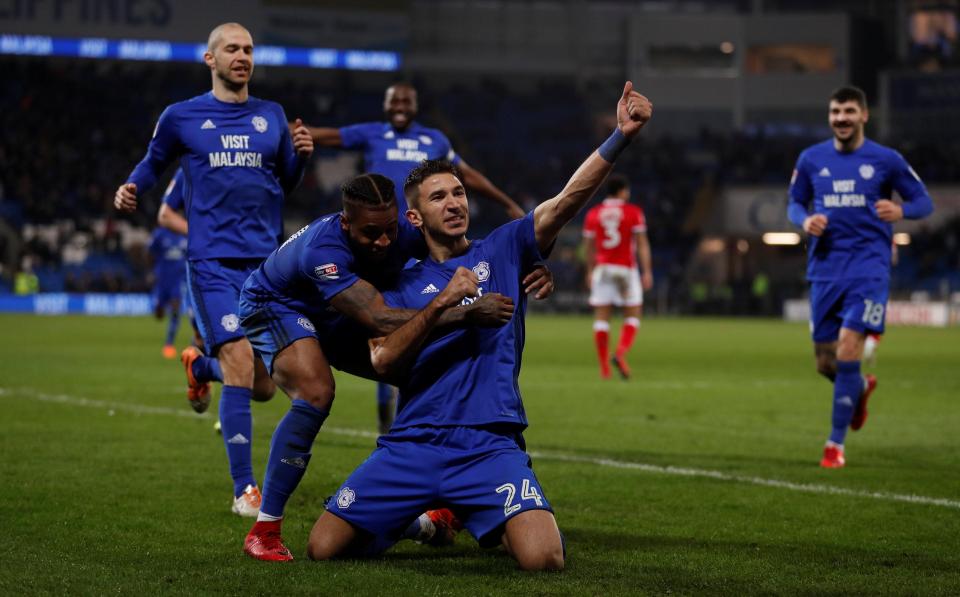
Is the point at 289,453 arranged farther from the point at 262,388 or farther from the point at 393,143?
the point at 393,143

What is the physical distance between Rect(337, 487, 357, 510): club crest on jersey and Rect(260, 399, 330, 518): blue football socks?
23 centimetres

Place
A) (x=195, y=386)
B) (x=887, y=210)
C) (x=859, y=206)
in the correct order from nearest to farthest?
1. (x=195, y=386)
2. (x=887, y=210)
3. (x=859, y=206)

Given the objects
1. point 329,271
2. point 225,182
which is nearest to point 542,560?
point 329,271

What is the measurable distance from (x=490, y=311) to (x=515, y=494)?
0.73m

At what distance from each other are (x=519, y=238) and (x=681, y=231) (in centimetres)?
4055

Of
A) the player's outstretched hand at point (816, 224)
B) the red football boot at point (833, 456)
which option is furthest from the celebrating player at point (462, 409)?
the player's outstretched hand at point (816, 224)

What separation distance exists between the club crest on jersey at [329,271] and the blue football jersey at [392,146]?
13.9 ft

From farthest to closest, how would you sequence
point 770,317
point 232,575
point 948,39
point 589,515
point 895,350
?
point 948,39 → point 770,317 → point 895,350 → point 589,515 → point 232,575

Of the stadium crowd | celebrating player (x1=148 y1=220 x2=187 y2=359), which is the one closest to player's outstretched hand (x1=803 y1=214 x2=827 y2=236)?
celebrating player (x1=148 y1=220 x2=187 y2=359)

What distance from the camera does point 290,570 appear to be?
5195 millimetres

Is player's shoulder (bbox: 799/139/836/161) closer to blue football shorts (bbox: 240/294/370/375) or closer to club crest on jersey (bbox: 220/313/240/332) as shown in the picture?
club crest on jersey (bbox: 220/313/240/332)

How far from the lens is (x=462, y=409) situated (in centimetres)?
557

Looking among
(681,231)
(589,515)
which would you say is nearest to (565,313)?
(681,231)

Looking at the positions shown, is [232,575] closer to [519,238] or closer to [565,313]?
[519,238]
